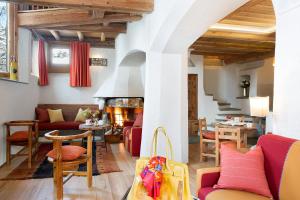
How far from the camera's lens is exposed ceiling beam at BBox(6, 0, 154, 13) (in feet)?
11.3

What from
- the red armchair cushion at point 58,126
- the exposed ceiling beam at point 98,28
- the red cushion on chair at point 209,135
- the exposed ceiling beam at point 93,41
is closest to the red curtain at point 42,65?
the exposed ceiling beam at point 93,41

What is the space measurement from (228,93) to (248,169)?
276 inches

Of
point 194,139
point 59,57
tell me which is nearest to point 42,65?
point 59,57

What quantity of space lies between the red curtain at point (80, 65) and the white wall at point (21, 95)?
1127mm

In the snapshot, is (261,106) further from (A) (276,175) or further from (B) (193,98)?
(B) (193,98)

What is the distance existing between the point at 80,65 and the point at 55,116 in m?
1.75

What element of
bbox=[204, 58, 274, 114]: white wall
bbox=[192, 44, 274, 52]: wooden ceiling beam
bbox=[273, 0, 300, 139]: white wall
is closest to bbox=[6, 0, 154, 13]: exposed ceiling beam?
bbox=[273, 0, 300, 139]: white wall

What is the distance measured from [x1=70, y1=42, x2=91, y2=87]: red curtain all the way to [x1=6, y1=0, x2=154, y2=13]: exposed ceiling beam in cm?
364

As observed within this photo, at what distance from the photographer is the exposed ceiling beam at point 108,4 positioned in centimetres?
343

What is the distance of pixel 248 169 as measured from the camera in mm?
1800

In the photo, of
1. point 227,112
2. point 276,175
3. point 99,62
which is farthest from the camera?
point 227,112

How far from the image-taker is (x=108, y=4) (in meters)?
3.57

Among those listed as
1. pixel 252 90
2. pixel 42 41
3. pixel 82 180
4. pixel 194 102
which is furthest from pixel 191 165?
pixel 42 41

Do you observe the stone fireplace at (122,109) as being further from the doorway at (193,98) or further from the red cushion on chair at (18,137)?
the red cushion on chair at (18,137)
